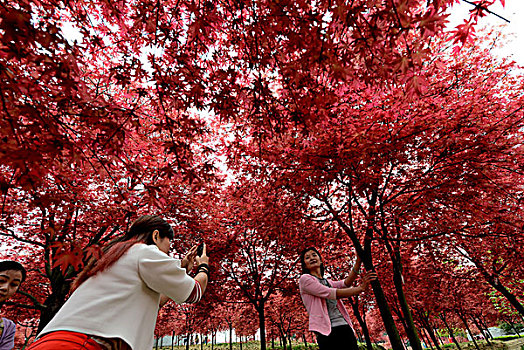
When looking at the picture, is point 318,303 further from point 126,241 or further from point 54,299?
point 54,299

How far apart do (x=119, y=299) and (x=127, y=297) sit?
0.16ft

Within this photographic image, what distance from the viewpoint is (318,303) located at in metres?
3.73

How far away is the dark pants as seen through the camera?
3398mm

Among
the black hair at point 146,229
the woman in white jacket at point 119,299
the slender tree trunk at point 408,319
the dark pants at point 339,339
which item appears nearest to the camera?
the woman in white jacket at point 119,299

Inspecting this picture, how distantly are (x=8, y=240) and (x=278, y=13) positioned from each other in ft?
46.2

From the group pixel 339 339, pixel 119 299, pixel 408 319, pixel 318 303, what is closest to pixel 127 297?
pixel 119 299

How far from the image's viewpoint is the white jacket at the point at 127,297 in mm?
1452

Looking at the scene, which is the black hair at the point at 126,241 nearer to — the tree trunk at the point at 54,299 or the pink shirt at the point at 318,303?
the pink shirt at the point at 318,303

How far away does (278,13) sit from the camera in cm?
289

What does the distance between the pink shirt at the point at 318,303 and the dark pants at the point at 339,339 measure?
0.26 ft

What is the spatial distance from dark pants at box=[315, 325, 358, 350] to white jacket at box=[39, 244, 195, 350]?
8.47ft

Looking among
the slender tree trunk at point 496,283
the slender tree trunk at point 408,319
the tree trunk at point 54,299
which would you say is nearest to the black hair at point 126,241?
the slender tree trunk at point 408,319

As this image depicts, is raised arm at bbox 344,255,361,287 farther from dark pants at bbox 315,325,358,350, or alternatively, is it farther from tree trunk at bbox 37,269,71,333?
tree trunk at bbox 37,269,71,333

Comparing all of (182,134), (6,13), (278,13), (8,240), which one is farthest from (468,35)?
(8,240)
